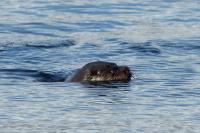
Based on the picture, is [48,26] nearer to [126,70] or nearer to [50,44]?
[50,44]

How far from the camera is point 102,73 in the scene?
1555 cm

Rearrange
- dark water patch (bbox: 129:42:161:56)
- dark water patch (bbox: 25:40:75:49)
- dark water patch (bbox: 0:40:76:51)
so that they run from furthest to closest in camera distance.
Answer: dark water patch (bbox: 25:40:75:49), dark water patch (bbox: 0:40:76:51), dark water patch (bbox: 129:42:161:56)

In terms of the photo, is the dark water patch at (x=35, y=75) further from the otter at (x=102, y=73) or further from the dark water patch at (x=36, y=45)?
the dark water patch at (x=36, y=45)

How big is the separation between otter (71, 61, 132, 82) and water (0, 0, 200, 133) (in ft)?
0.72

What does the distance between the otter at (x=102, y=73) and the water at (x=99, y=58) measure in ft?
0.72

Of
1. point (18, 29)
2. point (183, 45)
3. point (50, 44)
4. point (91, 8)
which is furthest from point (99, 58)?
point (91, 8)

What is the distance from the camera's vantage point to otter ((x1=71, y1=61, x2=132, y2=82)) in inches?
608

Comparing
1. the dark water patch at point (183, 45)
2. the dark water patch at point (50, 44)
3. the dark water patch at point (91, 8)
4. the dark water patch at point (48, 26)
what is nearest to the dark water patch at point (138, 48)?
the dark water patch at point (183, 45)

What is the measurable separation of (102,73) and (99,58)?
183 cm

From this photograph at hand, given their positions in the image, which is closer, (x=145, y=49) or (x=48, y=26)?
(x=145, y=49)

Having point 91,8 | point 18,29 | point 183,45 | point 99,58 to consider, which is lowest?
point 99,58

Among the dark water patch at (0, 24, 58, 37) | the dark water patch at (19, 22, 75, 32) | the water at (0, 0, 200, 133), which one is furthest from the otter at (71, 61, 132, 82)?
the dark water patch at (19, 22, 75, 32)

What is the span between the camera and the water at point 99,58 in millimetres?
12523

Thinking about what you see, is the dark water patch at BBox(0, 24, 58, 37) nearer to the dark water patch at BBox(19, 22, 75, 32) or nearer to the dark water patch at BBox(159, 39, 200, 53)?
the dark water patch at BBox(19, 22, 75, 32)
